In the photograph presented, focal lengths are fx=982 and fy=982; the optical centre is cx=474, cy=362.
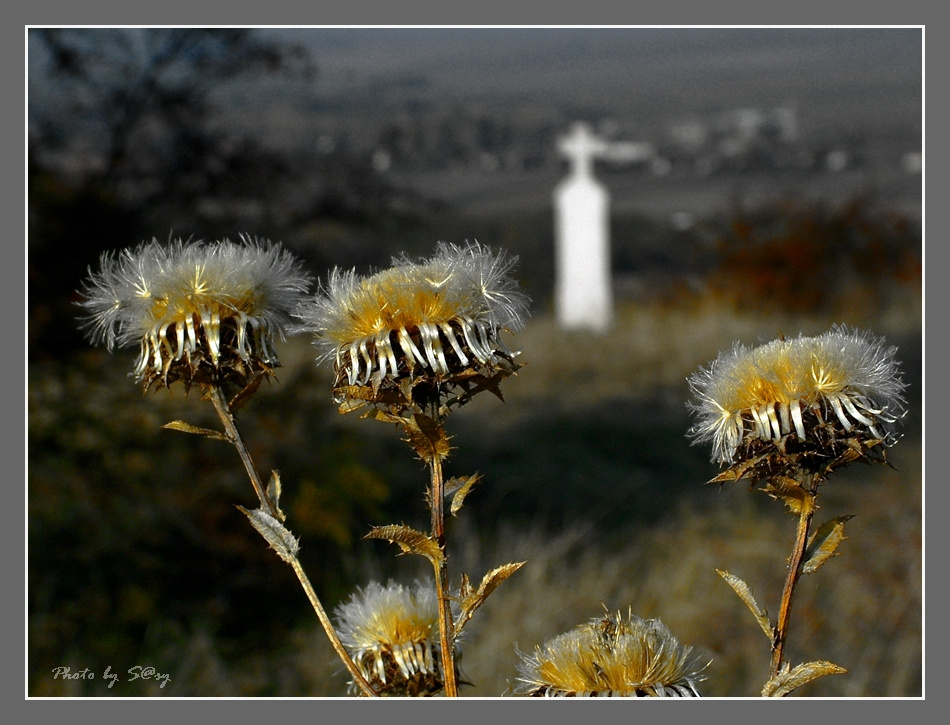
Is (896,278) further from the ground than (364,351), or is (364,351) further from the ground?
(896,278)

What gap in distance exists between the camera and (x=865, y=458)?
0.95 metres

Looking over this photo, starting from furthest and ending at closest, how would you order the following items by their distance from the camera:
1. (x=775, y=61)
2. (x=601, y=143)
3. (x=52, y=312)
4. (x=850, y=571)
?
(x=601, y=143)
(x=775, y=61)
(x=850, y=571)
(x=52, y=312)

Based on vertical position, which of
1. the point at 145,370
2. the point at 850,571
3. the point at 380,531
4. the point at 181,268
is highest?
the point at 181,268

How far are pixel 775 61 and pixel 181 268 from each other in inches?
301

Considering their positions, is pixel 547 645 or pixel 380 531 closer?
pixel 380 531

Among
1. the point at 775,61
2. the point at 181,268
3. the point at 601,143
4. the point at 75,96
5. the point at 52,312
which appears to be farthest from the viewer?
the point at 601,143

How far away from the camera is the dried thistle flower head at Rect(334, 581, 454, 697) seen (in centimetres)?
111

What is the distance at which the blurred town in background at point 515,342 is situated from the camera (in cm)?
406

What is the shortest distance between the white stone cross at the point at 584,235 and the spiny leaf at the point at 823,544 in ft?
23.6

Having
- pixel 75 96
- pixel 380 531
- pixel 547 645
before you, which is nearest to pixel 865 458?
pixel 547 645

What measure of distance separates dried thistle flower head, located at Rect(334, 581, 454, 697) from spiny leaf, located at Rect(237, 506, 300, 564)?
0.70 ft

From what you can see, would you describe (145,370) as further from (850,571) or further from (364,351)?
(850,571)

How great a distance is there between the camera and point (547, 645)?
1.02 metres

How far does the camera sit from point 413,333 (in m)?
0.94
